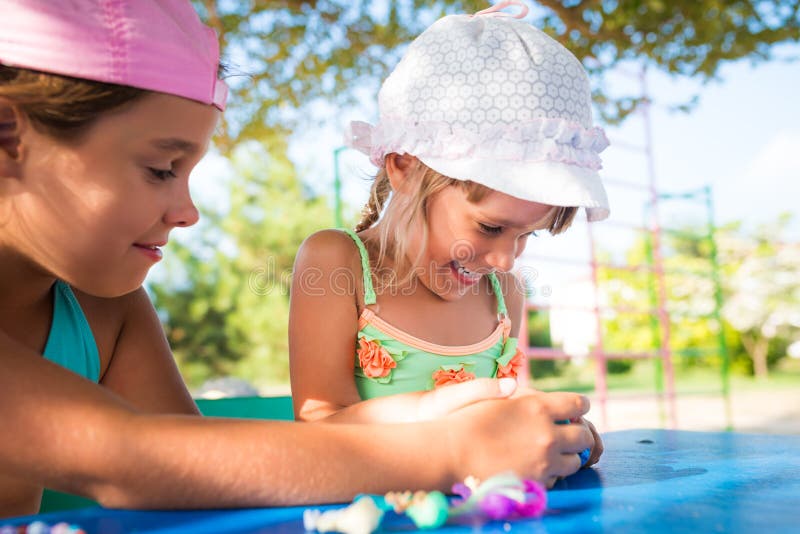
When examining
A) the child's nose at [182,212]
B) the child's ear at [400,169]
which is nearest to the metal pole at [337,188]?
the child's ear at [400,169]

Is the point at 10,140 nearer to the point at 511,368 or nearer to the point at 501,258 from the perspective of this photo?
the point at 501,258

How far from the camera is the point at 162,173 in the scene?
3.51 feet

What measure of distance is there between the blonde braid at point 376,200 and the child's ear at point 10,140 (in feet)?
3.65

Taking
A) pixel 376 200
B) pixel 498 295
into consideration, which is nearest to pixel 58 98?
pixel 376 200

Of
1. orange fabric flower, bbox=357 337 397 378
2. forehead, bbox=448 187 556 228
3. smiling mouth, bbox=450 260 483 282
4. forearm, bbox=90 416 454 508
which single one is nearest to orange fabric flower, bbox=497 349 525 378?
smiling mouth, bbox=450 260 483 282

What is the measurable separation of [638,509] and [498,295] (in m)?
1.27

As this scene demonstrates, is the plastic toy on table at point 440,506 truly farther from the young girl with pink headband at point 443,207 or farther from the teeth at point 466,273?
the teeth at point 466,273

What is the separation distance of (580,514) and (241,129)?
20.1ft

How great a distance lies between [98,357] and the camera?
52.7 inches

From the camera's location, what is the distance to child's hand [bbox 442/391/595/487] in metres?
0.93

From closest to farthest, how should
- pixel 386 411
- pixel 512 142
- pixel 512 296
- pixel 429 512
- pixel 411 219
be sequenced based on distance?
pixel 429 512 < pixel 386 411 < pixel 512 142 < pixel 411 219 < pixel 512 296

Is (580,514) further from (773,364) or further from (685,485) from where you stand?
(773,364)

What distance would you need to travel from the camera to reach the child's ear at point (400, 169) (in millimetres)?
1825

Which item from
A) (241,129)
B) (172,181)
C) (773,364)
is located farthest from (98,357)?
(773,364)
